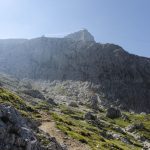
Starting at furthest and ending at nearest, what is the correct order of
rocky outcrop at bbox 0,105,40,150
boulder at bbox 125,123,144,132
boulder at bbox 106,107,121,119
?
boulder at bbox 106,107,121,119, boulder at bbox 125,123,144,132, rocky outcrop at bbox 0,105,40,150

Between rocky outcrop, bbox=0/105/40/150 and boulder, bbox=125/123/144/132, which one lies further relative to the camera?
boulder, bbox=125/123/144/132

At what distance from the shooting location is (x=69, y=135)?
63.0 m

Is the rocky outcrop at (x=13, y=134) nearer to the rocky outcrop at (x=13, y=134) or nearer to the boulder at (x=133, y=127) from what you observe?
the rocky outcrop at (x=13, y=134)

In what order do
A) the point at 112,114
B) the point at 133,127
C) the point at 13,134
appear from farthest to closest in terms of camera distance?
the point at 112,114 → the point at 133,127 → the point at 13,134

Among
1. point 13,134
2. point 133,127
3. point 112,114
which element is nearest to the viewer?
point 13,134

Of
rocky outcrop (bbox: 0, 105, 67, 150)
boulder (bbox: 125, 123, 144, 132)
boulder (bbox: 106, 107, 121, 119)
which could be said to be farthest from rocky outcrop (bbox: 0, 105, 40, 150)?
boulder (bbox: 106, 107, 121, 119)

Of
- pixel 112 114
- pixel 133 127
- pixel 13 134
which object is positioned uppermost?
pixel 13 134

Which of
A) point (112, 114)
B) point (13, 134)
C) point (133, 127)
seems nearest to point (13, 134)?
point (13, 134)

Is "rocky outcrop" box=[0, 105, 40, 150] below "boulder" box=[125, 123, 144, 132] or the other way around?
the other way around

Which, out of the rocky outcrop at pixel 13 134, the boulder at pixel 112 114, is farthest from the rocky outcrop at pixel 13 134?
the boulder at pixel 112 114

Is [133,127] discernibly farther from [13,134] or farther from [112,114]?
[13,134]

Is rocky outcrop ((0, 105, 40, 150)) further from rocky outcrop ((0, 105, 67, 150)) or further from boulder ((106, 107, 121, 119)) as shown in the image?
boulder ((106, 107, 121, 119))

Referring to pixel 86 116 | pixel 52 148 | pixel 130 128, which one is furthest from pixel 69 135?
pixel 130 128

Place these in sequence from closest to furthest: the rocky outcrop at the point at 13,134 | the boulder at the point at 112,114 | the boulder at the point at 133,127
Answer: the rocky outcrop at the point at 13,134, the boulder at the point at 133,127, the boulder at the point at 112,114
